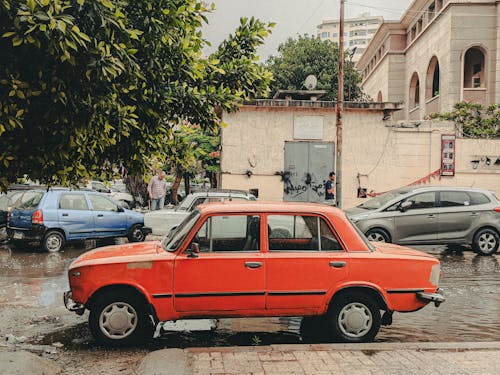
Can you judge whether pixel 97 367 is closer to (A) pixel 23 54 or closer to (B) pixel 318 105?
(A) pixel 23 54

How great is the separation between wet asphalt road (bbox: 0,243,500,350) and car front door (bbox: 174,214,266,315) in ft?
2.07

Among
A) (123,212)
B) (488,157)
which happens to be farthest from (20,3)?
(488,157)

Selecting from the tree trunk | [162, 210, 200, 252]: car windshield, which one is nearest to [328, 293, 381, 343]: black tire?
[162, 210, 200, 252]: car windshield

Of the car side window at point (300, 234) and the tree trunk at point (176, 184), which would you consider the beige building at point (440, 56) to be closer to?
the tree trunk at point (176, 184)

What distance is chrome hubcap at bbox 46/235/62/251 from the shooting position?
12820mm

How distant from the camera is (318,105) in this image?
20031 millimetres

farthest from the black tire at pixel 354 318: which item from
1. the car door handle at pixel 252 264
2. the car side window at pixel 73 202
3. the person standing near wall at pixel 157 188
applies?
the person standing near wall at pixel 157 188

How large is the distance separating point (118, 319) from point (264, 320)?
216 centimetres

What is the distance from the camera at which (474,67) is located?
40.1 metres

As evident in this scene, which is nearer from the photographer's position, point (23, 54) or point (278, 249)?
point (23, 54)

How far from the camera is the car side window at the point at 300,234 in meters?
6.02

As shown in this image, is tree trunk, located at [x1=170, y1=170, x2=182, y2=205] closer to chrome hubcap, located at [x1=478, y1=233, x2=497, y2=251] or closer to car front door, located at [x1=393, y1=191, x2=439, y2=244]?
car front door, located at [x1=393, y1=191, x2=439, y2=244]

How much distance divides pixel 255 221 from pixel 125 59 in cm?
254

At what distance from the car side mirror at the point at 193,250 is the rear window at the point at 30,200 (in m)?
8.33
